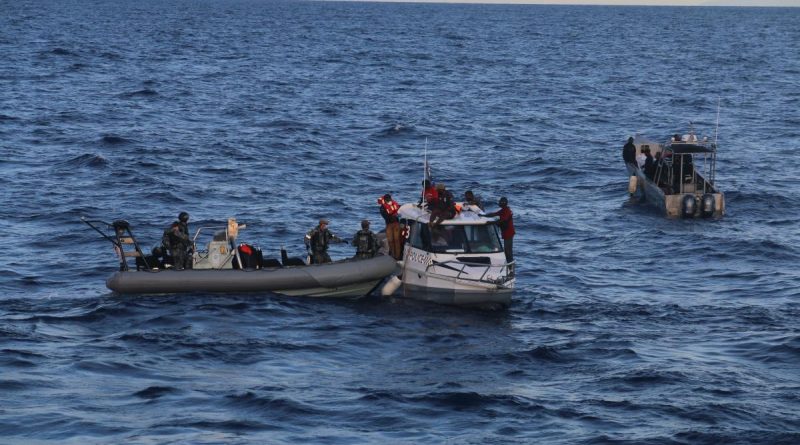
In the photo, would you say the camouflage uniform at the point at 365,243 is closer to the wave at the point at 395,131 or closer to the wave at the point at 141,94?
the wave at the point at 395,131

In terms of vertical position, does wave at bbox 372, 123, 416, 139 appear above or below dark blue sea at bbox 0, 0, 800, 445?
above

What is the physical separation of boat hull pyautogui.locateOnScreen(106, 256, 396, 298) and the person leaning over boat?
67 cm

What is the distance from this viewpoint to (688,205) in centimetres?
3962

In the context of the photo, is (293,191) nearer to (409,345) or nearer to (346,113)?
(409,345)

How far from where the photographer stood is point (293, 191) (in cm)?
4412

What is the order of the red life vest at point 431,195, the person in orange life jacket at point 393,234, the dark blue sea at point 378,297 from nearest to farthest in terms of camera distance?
the dark blue sea at point 378,297 → the red life vest at point 431,195 → the person in orange life jacket at point 393,234

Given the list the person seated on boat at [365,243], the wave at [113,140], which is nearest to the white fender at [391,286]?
the person seated on boat at [365,243]

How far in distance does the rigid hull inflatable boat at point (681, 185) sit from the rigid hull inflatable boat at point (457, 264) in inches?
516

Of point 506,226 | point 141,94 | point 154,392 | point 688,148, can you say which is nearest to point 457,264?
point 506,226

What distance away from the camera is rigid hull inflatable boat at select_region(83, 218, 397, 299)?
2753 centimetres

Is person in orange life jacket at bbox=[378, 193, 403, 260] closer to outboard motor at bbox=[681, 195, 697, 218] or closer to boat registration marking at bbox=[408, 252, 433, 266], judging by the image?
boat registration marking at bbox=[408, 252, 433, 266]

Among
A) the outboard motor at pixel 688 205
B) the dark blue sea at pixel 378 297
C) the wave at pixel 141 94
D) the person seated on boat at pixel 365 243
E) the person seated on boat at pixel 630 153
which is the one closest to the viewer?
the dark blue sea at pixel 378 297

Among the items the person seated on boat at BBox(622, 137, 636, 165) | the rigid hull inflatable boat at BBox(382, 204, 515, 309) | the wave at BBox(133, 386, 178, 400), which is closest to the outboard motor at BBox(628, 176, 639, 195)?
the person seated on boat at BBox(622, 137, 636, 165)

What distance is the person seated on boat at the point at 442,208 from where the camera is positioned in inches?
1096
